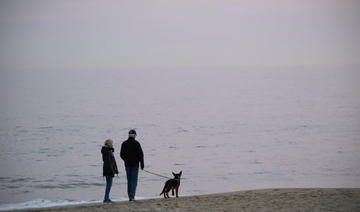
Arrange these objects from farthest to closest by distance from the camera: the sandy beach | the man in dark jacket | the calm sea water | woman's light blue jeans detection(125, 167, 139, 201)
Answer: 1. the calm sea water
2. woman's light blue jeans detection(125, 167, 139, 201)
3. the man in dark jacket
4. the sandy beach

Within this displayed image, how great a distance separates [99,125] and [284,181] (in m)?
33.4

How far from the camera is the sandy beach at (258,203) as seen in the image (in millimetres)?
12711

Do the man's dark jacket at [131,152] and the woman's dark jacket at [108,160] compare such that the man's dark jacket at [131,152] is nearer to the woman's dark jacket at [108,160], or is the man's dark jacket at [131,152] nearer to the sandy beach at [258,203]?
the woman's dark jacket at [108,160]

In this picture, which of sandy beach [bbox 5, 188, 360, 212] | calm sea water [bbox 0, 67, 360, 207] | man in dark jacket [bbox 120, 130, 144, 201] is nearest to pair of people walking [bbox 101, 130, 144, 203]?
man in dark jacket [bbox 120, 130, 144, 201]

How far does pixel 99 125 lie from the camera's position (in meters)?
55.3

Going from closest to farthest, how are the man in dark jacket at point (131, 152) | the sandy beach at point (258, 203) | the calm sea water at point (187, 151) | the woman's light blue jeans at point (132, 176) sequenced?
the sandy beach at point (258, 203)
the man in dark jacket at point (131, 152)
the woman's light blue jeans at point (132, 176)
the calm sea water at point (187, 151)

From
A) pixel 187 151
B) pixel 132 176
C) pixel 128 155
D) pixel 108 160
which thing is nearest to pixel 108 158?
pixel 108 160

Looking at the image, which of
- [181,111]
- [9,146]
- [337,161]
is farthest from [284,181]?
[181,111]

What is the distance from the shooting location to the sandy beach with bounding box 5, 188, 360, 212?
12711mm

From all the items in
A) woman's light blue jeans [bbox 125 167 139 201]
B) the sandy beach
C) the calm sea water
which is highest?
the calm sea water

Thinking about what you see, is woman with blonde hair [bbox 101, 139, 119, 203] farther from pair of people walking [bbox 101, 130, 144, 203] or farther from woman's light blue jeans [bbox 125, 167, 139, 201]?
woman's light blue jeans [bbox 125, 167, 139, 201]

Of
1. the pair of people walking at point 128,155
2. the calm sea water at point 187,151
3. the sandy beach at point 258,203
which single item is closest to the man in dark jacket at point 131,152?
the pair of people walking at point 128,155

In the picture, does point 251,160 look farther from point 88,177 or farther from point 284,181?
point 88,177

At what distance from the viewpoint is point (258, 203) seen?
13.3 meters
